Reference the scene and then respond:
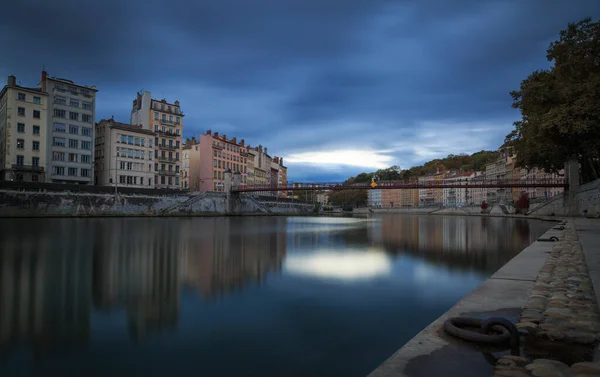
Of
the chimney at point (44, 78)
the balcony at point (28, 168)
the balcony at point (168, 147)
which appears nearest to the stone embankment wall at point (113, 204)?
the balcony at point (28, 168)

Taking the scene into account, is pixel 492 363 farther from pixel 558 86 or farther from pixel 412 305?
pixel 558 86

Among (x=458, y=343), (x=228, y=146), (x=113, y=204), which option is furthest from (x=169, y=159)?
(x=458, y=343)

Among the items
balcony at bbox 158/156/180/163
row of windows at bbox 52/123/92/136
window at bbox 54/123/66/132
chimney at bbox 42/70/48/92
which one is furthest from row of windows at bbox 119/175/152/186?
chimney at bbox 42/70/48/92

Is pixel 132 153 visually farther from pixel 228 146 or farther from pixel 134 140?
pixel 228 146

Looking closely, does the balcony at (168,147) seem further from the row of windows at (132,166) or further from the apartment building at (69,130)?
the apartment building at (69,130)

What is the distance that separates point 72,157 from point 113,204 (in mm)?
12884

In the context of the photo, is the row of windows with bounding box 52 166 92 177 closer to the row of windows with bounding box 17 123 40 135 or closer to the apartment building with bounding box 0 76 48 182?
the apartment building with bounding box 0 76 48 182

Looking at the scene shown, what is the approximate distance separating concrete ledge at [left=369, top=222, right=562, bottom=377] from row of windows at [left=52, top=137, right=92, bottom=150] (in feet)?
205

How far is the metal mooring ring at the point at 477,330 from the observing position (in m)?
3.73

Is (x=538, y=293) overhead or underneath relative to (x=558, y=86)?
underneath

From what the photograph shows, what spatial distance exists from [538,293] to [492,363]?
3.17 metres

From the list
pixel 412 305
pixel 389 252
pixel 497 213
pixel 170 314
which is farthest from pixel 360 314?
pixel 497 213

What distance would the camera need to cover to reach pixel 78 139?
191ft

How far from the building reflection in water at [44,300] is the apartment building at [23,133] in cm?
4729
